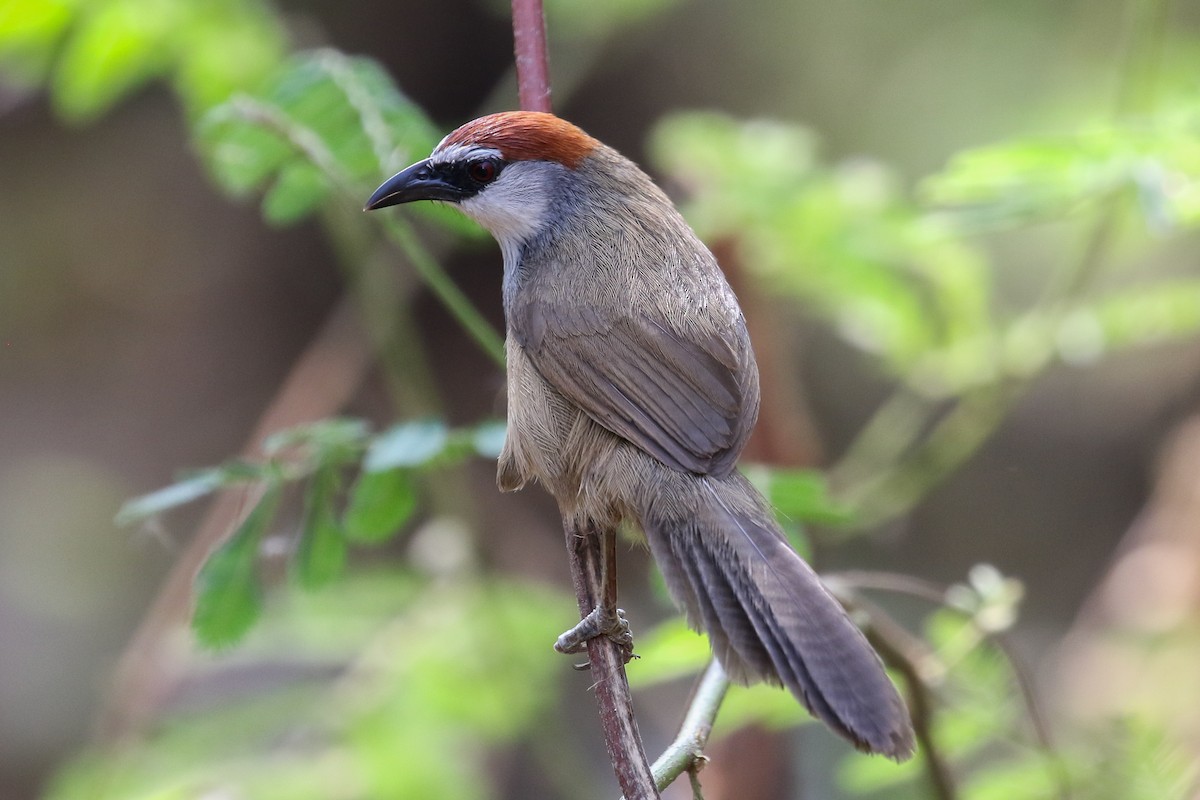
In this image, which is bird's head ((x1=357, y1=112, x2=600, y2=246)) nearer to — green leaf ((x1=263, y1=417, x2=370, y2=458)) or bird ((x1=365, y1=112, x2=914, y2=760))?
bird ((x1=365, y1=112, x2=914, y2=760))

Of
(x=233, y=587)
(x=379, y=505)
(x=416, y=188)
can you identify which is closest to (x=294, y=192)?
(x=416, y=188)

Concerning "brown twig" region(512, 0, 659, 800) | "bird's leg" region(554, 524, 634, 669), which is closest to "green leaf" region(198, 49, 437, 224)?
"brown twig" region(512, 0, 659, 800)

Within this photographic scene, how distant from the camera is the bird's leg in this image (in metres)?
2.36

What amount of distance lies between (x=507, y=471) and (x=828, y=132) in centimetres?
456

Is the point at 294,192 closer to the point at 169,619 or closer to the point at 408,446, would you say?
the point at 408,446

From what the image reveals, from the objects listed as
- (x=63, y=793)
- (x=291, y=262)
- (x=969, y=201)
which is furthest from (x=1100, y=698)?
(x=291, y=262)

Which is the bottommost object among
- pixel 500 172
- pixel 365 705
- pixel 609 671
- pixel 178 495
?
pixel 609 671

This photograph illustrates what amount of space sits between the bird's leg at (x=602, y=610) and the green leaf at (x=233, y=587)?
712mm

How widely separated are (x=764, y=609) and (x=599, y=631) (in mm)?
316

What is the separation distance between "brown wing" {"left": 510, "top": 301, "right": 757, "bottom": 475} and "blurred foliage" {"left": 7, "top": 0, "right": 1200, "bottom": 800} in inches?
7.1

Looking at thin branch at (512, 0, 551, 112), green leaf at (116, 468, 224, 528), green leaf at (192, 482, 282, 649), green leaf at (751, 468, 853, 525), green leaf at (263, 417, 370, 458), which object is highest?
thin branch at (512, 0, 551, 112)

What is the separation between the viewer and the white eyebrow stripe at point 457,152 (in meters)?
2.99

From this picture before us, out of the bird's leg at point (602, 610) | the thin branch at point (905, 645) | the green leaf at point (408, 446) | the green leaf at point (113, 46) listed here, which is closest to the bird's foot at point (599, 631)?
the bird's leg at point (602, 610)

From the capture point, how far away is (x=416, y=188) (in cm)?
296
